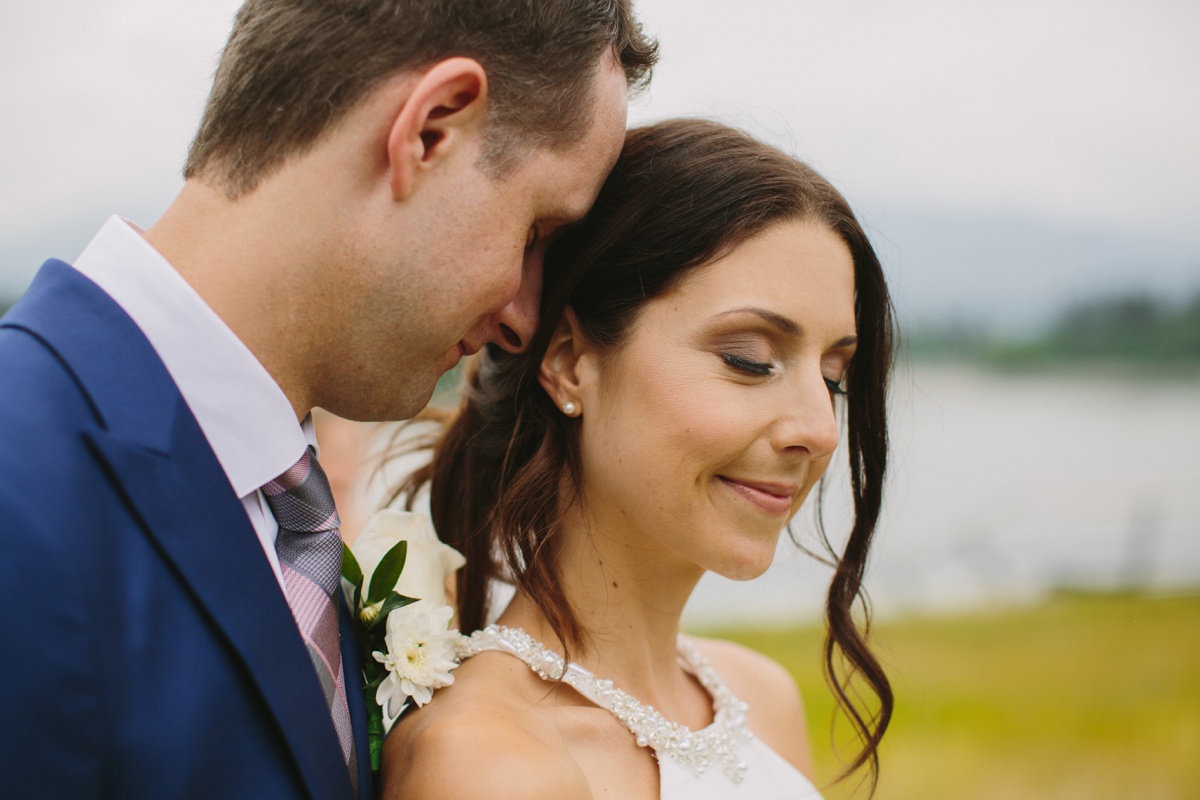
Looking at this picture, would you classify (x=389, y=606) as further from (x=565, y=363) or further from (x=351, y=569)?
(x=565, y=363)

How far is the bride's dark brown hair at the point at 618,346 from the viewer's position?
244cm

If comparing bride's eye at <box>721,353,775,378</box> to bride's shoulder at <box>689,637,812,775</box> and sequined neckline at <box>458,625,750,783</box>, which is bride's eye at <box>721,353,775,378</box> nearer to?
sequined neckline at <box>458,625,750,783</box>

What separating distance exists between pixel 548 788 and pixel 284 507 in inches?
29.9

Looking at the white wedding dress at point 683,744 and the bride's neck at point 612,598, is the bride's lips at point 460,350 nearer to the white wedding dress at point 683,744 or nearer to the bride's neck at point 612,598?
the bride's neck at point 612,598

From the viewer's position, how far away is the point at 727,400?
7.68 feet

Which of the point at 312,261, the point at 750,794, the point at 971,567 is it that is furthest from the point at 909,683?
the point at 312,261

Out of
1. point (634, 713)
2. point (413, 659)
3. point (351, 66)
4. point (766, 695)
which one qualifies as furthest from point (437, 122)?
point (766, 695)

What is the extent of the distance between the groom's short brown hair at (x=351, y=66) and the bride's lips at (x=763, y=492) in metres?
0.88

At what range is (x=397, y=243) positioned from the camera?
2094mm

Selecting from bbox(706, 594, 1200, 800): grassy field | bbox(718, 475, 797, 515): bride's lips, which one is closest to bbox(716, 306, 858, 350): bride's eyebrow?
bbox(718, 475, 797, 515): bride's lips

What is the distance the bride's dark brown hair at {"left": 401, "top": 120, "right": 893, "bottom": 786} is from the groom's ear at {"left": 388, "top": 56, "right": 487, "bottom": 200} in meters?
0.49

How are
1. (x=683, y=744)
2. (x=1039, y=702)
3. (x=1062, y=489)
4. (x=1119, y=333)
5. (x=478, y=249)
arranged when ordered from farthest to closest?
(x=1062, y=489), (x=1119, y=333), (x=1039, y=702), (x=683, y=744), (x=478, y=249)

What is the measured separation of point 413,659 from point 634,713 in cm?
59

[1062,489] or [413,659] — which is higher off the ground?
[413,659]
